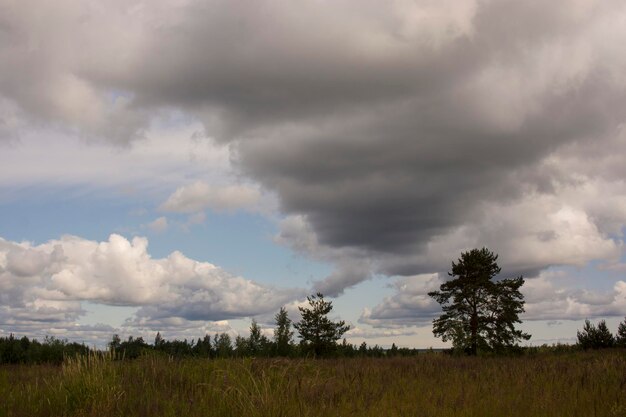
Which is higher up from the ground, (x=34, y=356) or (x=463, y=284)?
(x=463, y=284)

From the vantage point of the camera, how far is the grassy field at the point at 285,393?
8.74 meters

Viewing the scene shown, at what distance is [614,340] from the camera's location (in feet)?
112

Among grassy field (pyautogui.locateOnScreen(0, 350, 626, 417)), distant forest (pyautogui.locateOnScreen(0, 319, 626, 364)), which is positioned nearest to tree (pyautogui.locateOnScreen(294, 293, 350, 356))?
distant forest (pyautogui.locateOnScreen(0, 319, 626, 364))

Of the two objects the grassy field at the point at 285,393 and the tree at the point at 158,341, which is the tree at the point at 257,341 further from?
the grassy field at the point at 285,393

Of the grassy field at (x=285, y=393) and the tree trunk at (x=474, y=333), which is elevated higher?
the tree trunk at (x=474, y=333)

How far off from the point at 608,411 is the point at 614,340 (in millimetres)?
29846

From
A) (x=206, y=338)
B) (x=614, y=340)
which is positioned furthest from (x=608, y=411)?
(x=614, y=340)

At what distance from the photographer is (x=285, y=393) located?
400 inches

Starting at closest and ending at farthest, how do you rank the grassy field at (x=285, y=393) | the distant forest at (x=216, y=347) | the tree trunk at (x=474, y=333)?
the grassy field at (x=285, y=393), the distant forest at (x=216, y=347), the tree trunk at (x=474, y=333)

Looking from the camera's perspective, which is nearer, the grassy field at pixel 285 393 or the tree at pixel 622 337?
the grassy field at pixel 285 393

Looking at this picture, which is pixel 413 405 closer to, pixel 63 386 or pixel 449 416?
pixel 449 416

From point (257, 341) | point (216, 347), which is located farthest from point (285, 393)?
point (257, 341)

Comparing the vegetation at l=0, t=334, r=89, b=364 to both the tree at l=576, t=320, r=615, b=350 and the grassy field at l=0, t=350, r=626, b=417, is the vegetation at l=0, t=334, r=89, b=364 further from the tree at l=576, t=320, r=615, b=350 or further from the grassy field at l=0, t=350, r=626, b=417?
the tree at l=576, t=320, r=615, b=350

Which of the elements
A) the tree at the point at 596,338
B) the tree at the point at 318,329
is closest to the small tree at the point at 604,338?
the tree at the point at 596,338
